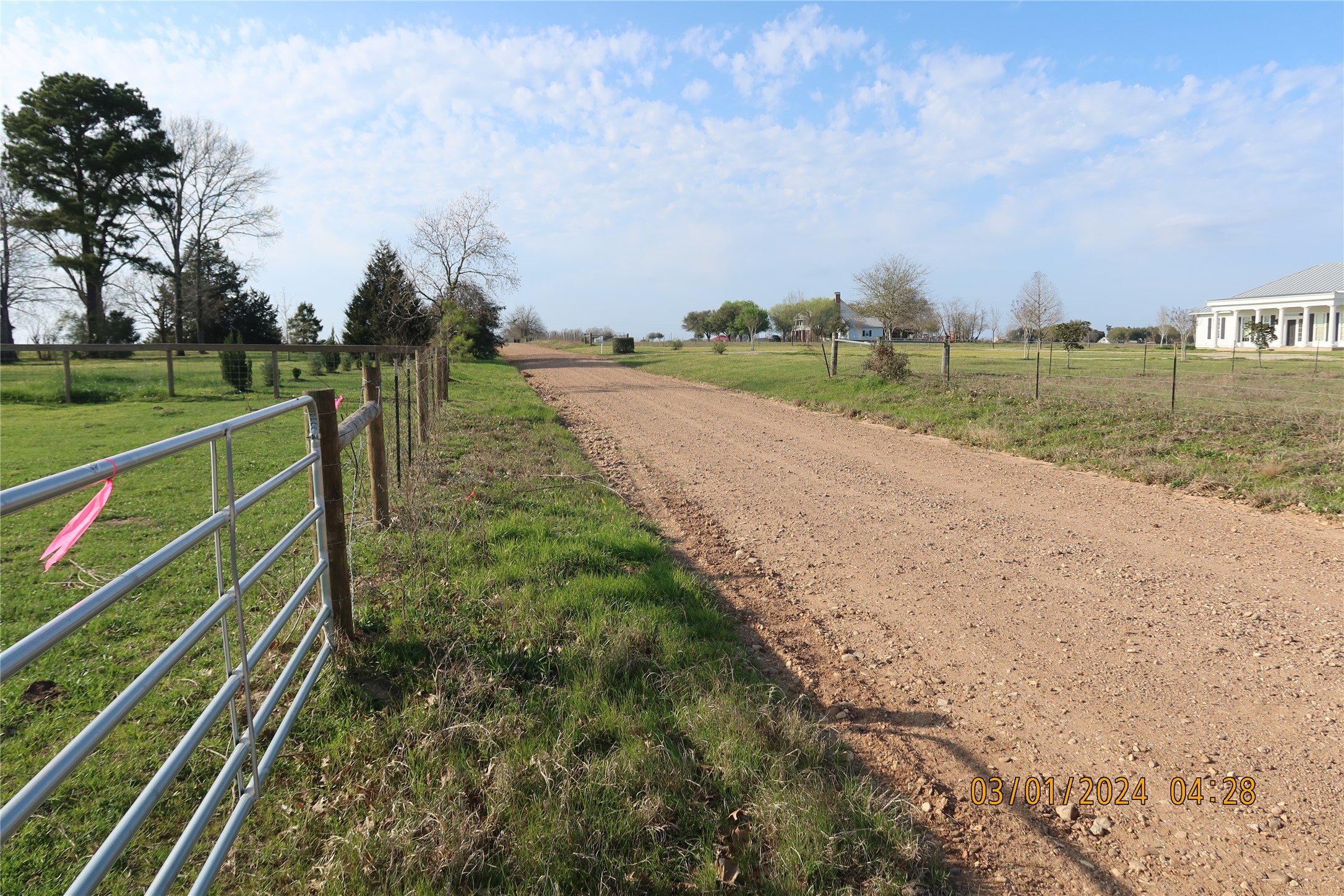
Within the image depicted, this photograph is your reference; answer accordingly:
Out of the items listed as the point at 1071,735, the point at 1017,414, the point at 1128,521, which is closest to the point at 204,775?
the point at 1071,735

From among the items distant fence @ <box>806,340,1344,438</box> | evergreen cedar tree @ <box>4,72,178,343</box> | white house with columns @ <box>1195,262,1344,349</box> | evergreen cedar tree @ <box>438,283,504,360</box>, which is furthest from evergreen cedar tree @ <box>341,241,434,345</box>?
white house with columns @ <box>1195,262,1344,349</box>

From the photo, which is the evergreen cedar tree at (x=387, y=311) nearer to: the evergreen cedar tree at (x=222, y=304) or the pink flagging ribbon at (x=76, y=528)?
the evergreen cedar tree at (x=222, y=304)

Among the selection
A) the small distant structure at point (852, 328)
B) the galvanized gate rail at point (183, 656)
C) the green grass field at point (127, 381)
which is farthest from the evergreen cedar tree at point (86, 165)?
the small distant structure at point (852, 328)

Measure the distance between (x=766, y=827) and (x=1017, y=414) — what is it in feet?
39.0

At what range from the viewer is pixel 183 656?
2549 millimetres

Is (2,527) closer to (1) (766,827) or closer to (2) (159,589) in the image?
(2) (159,589)

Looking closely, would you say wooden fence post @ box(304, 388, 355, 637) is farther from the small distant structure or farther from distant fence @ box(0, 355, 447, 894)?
the small distant structure

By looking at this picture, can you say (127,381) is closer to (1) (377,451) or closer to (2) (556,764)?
(1) (377,451)

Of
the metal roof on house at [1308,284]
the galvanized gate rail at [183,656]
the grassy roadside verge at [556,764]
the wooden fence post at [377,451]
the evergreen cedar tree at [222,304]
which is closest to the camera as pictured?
the galvanized gate rail at [183,656]

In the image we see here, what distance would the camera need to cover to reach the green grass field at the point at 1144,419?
8.53 meters

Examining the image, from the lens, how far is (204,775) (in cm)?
307

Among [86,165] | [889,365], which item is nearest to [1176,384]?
[889,365]
